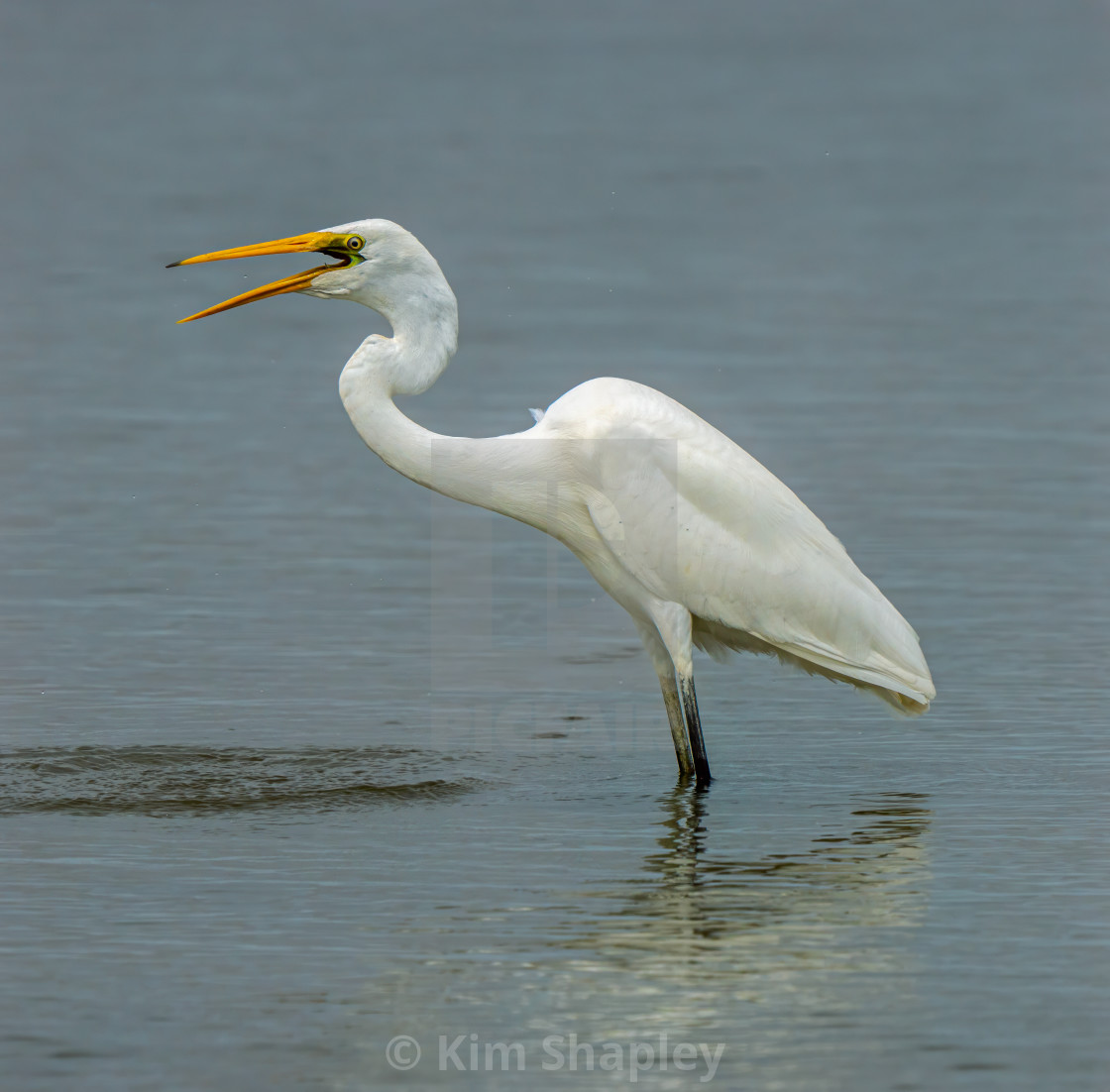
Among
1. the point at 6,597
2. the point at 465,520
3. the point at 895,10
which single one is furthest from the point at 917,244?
the point at 895,10

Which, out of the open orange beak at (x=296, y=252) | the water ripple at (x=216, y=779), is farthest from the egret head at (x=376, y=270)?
the water ripple at (x=216, y=779)

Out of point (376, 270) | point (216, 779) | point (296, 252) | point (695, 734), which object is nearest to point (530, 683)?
point (695, 734)

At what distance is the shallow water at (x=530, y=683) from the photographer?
19.5 ft

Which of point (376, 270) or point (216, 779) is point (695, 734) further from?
point (376, 270)

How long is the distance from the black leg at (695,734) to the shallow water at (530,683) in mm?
118

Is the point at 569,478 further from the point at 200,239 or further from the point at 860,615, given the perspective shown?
the point at 200,239

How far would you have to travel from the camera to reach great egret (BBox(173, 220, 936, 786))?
8211 millimetres

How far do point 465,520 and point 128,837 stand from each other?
5190mm

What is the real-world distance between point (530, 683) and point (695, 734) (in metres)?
1.56

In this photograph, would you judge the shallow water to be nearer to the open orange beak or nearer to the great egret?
the great egret

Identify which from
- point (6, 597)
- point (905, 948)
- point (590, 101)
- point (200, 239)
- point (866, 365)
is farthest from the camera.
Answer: point (590, 101)

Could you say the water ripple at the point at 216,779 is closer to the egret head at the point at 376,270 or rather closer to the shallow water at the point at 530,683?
the shallow water at the point at 530,683

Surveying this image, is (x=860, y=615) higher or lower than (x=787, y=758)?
higher

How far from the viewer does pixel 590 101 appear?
3381 centimetres
